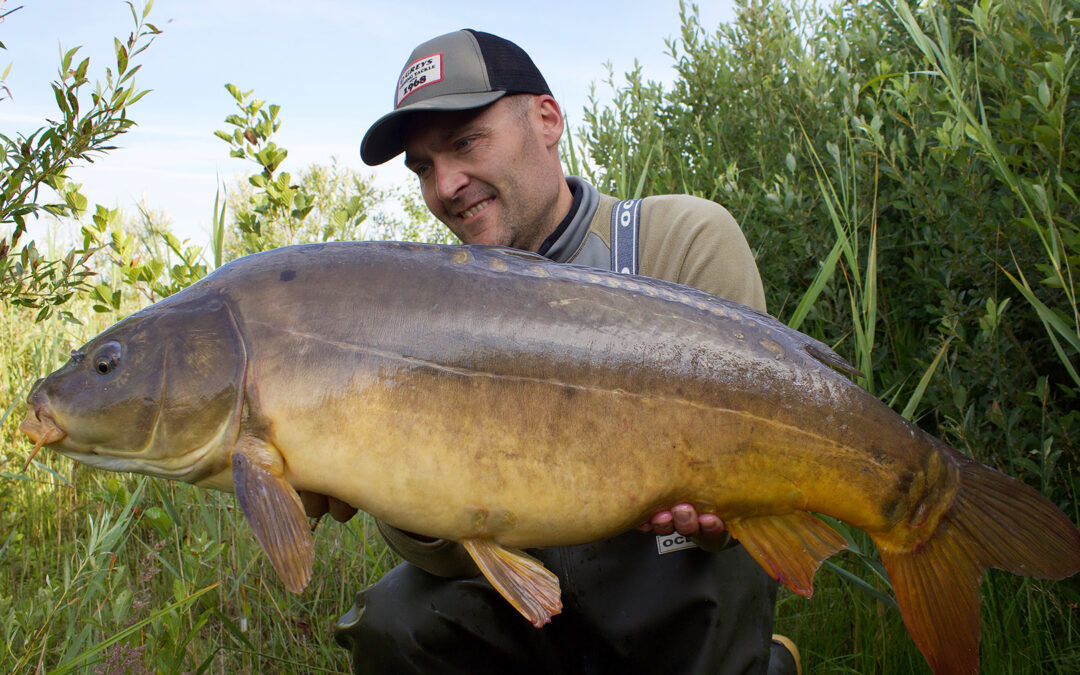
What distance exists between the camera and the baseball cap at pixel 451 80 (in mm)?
2334

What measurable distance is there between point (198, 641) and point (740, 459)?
157 cm

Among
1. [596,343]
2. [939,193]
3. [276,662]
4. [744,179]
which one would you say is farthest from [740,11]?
[276,662]

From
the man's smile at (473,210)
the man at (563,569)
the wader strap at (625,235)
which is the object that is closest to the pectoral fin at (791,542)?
the man at (563,569)

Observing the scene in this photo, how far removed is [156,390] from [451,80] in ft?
4.51

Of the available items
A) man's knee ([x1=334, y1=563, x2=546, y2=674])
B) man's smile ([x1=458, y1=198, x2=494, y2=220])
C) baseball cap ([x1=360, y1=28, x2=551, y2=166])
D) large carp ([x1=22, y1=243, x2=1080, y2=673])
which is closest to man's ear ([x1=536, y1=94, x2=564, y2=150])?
baseball cap ([x1=360, y1=28, x2=551, y2=166])

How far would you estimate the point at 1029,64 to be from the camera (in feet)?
7.06

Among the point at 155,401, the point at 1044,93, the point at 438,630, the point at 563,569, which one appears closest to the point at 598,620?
the point at 563,569

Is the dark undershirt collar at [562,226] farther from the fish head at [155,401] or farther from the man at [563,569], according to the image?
the fish head at [155,401]

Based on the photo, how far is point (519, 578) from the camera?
1384mm

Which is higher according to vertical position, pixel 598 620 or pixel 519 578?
pixel 519 578

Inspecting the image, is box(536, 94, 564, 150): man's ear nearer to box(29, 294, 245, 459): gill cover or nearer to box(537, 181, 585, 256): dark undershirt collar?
box(537, 181, 585, 256): dark undershirt collar

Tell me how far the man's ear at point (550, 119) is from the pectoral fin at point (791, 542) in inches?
59.2

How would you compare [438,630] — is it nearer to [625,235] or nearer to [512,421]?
[512,421]

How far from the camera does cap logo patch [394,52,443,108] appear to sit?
240 cm
